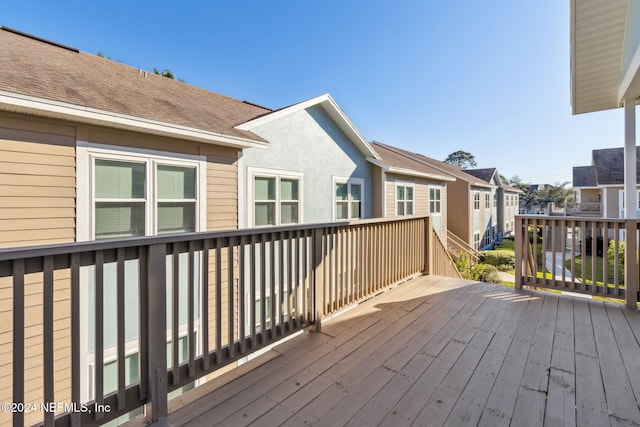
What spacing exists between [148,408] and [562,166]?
259 ft

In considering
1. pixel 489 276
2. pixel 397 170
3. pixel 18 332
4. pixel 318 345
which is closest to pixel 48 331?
pixel 18 332

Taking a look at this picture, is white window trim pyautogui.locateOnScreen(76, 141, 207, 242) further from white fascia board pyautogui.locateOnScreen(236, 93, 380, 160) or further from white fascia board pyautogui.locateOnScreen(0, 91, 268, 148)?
white fascia board pyautogui.locateOnScreen(236, 93, 380, 160)

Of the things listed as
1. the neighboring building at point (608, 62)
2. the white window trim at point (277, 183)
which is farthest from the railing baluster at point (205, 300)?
the neighboring building at point (608, 62)

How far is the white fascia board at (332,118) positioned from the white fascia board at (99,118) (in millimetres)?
1104

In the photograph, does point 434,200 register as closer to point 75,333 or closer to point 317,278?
point 317,278

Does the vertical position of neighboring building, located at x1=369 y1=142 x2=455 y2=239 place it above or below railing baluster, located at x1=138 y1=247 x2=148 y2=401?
above

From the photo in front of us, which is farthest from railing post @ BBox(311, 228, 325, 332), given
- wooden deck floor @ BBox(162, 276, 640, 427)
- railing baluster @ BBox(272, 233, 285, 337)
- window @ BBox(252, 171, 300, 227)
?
window @ BBox(252, 171, 300, 227)

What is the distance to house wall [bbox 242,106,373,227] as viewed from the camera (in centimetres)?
671

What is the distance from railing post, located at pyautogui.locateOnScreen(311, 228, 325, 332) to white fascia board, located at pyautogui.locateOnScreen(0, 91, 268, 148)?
10.8 ft

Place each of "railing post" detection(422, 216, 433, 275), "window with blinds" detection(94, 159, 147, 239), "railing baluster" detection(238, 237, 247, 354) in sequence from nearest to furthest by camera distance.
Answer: "railing baluster" detection(238, 237, 247, 354) → "window with blinds" detection(94, 159, 147, 239) → "railing post" detection(422, 216, 433, 275)

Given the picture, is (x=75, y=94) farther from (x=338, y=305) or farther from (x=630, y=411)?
(x=630, y=411)

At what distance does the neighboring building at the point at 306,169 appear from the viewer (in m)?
6.55

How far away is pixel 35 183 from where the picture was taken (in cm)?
378

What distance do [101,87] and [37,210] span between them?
6.87 ft
